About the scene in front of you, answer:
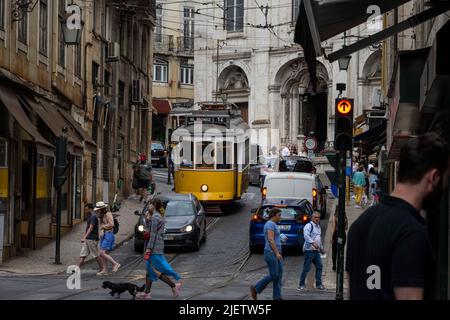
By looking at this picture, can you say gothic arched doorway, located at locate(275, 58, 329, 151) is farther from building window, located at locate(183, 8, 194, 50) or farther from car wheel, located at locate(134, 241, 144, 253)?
car wheel, located at locate(134, 241, 144, 253)

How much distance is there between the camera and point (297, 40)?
31.8ft

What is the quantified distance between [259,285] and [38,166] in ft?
39.6

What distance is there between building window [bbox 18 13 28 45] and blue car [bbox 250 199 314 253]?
759 cm

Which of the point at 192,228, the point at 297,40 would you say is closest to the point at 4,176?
the point at 192,228

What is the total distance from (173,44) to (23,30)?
5083 cm

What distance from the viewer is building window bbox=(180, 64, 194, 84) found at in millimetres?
76312

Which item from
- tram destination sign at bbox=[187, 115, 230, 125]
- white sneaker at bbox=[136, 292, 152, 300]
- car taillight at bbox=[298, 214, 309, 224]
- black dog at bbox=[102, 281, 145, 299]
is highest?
tram destination sign at bbox=[187, 115, 230, 125]

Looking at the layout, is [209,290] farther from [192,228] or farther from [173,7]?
[173,7]

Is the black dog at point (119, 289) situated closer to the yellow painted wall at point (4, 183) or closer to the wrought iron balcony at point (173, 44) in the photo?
the yellow painted wall at point (4, 183)

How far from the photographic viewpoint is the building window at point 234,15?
2406 inches

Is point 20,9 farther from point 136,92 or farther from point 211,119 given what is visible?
point 136,92

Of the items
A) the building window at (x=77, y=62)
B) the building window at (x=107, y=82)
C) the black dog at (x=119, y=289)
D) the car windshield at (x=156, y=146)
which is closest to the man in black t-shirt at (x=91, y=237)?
the black dog at (x=119, y=289)

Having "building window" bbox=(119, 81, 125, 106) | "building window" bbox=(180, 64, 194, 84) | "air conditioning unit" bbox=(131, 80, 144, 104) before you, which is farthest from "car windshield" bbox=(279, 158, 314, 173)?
"building window" bbox=(180, 64, 194, 84)
